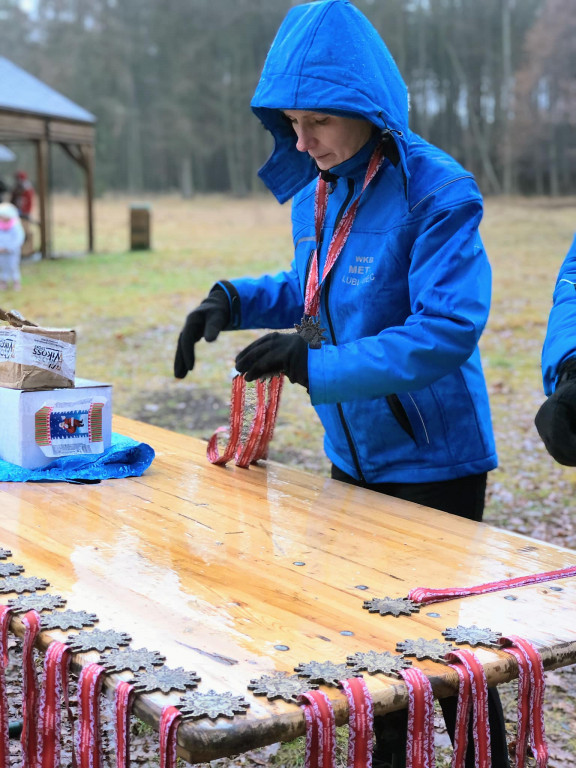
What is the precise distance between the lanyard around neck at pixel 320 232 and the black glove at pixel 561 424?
2.89ft

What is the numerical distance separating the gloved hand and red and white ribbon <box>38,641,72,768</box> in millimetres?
1151

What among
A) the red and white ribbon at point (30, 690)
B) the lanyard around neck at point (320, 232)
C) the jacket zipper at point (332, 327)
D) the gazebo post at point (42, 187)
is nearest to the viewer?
the red and white ribbon at point (30, 690)

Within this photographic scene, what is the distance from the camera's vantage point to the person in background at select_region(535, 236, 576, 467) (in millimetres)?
1607

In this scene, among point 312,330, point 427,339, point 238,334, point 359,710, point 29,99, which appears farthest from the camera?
point 29,99

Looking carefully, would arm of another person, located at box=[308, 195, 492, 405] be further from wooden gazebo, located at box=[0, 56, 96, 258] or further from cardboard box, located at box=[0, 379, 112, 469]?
wooden gazebo, located at box=[0, 56, 96, 258]

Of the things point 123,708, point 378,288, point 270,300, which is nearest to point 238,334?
point 270,300

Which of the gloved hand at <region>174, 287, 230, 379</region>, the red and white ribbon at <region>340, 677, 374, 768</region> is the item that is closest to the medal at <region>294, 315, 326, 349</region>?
the gloved hand at <region>174, 287, 230, 379</region>

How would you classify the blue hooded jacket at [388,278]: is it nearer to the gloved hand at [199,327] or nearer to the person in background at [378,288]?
the person in background at [378,288]

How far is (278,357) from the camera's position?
6.88 feet

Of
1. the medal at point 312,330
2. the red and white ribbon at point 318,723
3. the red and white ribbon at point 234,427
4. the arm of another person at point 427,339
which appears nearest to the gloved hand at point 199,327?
the red and white ribbon at point 234,427

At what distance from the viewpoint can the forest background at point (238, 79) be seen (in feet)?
117

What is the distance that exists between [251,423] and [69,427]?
520mm

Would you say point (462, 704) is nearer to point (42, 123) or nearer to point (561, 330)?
point (561, 330)

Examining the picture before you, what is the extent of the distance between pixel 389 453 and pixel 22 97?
19.2 metres
